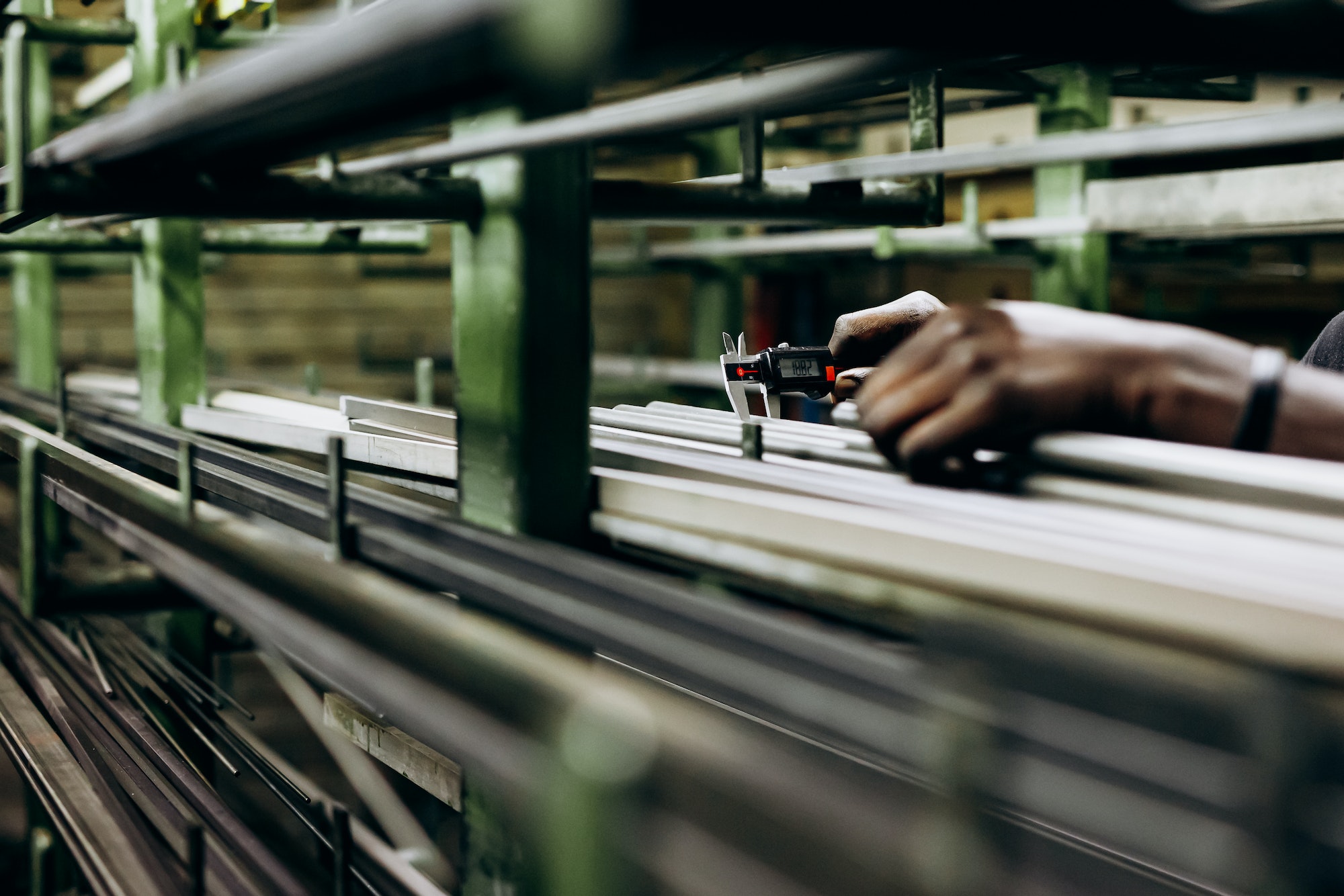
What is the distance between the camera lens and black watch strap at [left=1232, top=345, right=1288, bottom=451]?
96 centimetres

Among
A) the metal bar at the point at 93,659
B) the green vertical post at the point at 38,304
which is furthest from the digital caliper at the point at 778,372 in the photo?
the green vertical post at the point at 38,304

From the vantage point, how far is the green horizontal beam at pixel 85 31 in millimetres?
2441

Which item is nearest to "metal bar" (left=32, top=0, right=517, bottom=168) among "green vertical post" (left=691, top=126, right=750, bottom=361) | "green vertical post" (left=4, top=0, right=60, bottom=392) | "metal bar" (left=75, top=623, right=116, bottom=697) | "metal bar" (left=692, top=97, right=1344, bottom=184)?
"metal bar" (left=692, top=97, right=1344, bottom=184)

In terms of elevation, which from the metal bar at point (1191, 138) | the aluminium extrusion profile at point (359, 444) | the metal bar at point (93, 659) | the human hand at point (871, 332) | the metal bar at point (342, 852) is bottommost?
the metal bar at point (93, 659)

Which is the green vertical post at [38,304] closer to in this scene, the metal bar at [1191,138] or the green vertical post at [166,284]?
the green vertical post at [166,284]

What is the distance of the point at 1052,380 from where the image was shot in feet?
3.13

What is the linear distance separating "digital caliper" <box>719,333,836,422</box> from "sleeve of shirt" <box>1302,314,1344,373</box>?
86 centimetres

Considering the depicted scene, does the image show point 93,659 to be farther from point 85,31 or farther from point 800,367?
point 800,367

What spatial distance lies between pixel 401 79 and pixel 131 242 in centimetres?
221

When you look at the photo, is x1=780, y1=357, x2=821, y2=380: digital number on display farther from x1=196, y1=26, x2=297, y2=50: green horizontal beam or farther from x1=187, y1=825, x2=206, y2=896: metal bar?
x1=196, y1=26, x2=297, y2=50: green horizontal beam

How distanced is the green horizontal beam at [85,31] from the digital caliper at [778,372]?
5.78 feet

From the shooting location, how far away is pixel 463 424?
1.31 m

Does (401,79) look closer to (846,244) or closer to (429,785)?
(429,785)

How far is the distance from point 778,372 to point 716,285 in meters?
3.55
